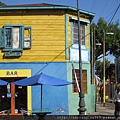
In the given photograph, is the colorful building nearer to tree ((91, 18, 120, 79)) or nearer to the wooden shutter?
the wooden shutter

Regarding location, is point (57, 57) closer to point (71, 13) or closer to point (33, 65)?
point (33, 65)

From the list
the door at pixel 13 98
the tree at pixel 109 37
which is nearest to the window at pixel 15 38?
the door at pixel 13 98

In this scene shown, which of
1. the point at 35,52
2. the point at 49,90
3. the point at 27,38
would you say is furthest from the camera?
the point at 27,38

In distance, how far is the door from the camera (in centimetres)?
1918

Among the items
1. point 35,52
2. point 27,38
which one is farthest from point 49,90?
point 27,38

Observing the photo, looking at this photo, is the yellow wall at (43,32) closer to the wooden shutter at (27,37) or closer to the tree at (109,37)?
the wooden shutter at (27,37)

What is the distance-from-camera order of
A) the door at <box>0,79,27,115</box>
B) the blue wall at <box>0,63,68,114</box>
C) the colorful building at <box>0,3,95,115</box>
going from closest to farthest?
the blue wall at <box>0,63,68,114</box> → the colorful building at <box>0,3,95,115</box> → the door at <box>0,79,27,115</box>

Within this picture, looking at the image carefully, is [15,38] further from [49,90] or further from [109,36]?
[109,36]

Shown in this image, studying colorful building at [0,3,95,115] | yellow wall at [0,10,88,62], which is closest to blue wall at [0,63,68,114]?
colorful building at [0,3,95,115]

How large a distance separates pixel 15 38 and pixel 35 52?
142cm

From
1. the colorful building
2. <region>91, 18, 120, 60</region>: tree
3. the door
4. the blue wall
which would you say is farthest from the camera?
<region>91, 18, 120, 60</region>: tree

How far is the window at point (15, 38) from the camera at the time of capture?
755 inches

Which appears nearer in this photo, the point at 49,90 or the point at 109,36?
the point at 49,90

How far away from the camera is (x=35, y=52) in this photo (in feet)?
62.9
